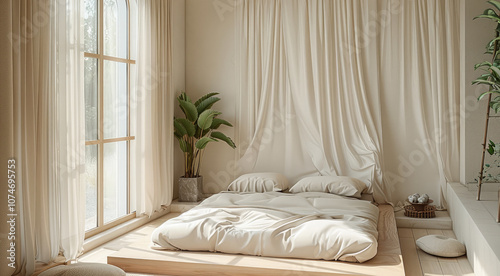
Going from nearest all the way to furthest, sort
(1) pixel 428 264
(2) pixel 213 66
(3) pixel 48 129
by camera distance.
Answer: (3) pixel 48 129
(1) pixel 428 264
(2) pixel 213 66

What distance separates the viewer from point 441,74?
5.41m

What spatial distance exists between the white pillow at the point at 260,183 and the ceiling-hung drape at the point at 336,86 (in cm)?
58

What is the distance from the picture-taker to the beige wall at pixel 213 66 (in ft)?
20.2

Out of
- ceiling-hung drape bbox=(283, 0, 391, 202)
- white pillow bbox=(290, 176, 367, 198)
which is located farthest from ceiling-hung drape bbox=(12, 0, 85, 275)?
ceiling-hung drape bbox=(283, 0, 391, 202)

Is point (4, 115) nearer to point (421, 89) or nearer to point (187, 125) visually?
point (187, 125)

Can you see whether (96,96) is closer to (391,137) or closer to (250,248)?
(250,248)

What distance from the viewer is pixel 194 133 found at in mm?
5758

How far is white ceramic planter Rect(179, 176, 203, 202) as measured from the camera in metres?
5.80

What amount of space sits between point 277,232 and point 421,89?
2816 millimetres

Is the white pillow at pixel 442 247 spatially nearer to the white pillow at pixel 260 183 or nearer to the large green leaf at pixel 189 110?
the white pillow at pixel 260 183

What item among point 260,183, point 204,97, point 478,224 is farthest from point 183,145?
point 478,224

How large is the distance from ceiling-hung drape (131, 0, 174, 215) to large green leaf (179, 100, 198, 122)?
22 centimetres

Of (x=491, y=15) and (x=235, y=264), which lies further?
(x=491, y=15)

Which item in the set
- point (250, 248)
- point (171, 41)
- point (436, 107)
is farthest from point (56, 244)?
point (436, 107)
